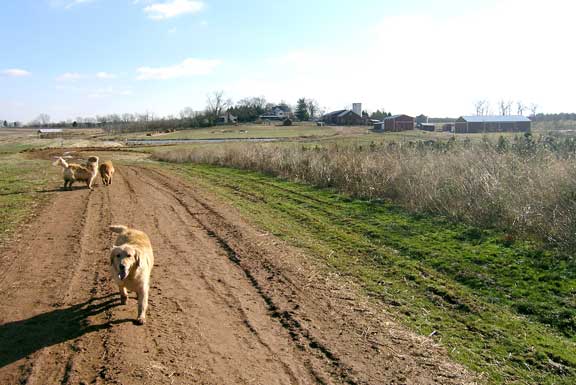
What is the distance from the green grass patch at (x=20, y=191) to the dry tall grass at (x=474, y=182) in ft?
32.7

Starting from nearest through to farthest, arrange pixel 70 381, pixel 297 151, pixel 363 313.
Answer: pixel 70 381
pixel 363 313
pixel 297 151

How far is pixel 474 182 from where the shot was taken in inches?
455

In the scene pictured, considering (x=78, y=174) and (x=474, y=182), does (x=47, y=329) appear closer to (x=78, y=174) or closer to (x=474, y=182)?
(x=474, y=182)

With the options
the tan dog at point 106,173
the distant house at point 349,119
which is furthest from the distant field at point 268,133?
the tan dog at point 106,173

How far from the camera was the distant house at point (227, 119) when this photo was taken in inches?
4341

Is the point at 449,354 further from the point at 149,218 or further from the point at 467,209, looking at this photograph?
the point at 149,218

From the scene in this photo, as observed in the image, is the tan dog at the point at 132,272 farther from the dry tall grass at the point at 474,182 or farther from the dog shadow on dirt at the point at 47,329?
the dry tall grass at the point at 474,182

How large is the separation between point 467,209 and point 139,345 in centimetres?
884

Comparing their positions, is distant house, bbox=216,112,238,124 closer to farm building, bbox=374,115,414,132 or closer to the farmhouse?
the farmhouse

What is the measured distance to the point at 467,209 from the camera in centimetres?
1106

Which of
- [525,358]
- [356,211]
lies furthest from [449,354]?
[356,211]

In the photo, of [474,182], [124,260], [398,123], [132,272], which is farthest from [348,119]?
[124,260]

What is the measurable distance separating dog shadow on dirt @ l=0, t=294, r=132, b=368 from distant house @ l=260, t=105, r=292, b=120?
359ft

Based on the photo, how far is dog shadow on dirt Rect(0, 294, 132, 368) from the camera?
478 centimetres
